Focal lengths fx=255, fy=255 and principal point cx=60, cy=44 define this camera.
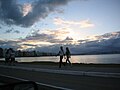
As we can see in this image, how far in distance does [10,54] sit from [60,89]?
70.8 ft

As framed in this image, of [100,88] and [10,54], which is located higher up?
[10,54]

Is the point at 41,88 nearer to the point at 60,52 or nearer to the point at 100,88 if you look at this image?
the point at 100,88

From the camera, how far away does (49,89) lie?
35.8ft

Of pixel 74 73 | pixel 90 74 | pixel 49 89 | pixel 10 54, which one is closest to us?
pixel 49 89

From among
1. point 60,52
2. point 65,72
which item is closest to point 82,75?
point 65,72

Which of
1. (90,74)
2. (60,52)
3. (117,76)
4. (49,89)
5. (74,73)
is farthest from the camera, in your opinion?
(60,52)

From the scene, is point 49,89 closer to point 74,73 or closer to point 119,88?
point 119,88

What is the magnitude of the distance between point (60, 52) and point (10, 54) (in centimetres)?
945

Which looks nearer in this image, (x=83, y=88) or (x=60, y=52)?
(x=83, y=88)

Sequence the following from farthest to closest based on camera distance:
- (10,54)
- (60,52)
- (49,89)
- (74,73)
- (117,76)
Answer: (10,54) → (60,52) → (74,73) → (117,76) → (49,89)

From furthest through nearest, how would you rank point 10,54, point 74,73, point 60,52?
1. point 10,54
2. point 60,52
3. point 74,73

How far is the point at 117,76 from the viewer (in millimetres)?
14031

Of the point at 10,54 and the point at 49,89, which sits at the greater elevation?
the point at 10,54

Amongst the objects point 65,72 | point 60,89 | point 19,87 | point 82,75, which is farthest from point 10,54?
point 19,87
